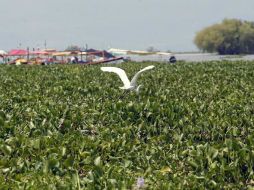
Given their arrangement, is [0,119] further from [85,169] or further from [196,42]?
[196,42]

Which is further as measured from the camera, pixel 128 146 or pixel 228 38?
pixel 228 38

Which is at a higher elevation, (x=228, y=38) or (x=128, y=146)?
(x=228, y=38)

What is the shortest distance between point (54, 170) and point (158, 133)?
262cm

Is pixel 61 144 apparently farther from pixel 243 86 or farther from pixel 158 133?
pixel 243 86

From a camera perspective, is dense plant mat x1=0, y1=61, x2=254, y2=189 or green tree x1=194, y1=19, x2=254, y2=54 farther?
green tree x1=194, y1=19, x2=254, y2=54

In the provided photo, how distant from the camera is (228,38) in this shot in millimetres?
111625

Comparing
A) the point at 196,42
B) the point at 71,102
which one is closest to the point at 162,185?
the point at 71,102

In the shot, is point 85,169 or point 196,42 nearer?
point 85,169

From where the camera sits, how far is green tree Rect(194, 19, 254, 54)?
111000mm

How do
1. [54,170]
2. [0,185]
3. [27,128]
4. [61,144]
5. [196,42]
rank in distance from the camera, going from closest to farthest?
[0,185], [54,170], [61,144], [27,128], [196,42]

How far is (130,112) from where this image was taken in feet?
27.7

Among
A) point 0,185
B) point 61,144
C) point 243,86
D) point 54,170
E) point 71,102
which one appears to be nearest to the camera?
point 0,185

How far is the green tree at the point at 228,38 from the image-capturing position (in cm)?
11100

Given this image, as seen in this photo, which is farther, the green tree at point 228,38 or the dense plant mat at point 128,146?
the green tree at point 228,38
